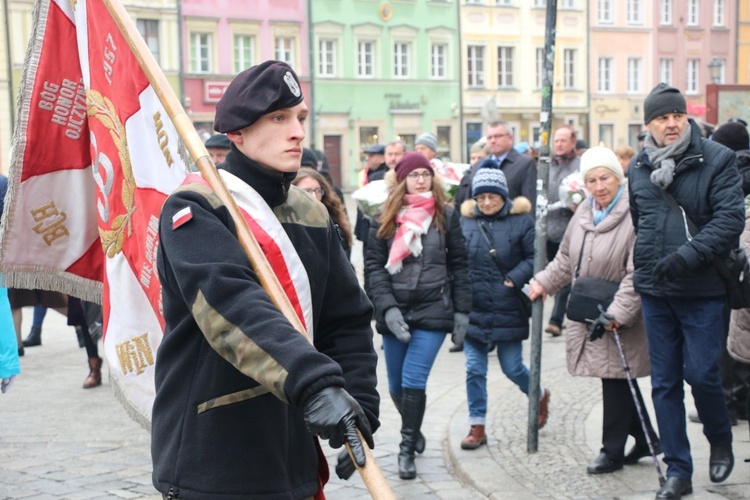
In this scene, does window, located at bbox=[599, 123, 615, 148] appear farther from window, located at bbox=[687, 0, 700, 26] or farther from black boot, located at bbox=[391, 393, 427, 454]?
black boot, located at bbox=[391, 393, 427, 454]

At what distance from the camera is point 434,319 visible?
6695 mm

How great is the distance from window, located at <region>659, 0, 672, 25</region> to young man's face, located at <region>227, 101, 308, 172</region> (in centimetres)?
5221

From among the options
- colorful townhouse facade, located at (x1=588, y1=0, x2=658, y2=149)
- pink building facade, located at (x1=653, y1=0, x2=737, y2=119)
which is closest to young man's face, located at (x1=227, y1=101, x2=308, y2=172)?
colorful townhouse facade, located at (x1=588, y1=0, x2=658, y2=149)

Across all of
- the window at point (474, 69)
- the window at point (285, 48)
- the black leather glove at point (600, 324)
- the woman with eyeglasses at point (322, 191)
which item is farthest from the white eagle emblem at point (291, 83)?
the window at point (474, 69)

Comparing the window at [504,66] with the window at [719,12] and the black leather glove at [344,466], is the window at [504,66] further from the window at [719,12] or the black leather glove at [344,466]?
the black leather glove at [344,466]

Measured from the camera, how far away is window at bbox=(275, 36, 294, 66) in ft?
147

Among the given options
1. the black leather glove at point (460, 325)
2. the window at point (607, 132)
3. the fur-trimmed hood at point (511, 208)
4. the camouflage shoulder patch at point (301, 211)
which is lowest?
the black leather glove at point (460, 325)

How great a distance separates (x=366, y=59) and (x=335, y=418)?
147 feet

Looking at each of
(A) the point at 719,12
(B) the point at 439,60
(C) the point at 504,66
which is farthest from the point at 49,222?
(A) the point at 719,12

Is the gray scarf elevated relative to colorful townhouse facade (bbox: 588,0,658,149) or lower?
lower

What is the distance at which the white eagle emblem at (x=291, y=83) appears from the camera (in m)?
3.12

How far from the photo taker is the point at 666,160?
5.59 m

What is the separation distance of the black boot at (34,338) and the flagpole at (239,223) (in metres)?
8.85

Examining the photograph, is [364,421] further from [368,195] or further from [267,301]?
[368,195]
